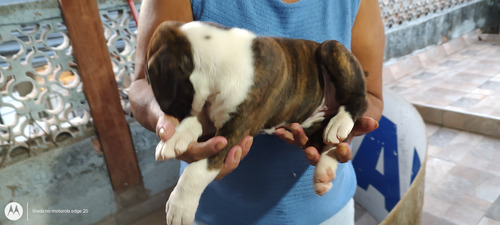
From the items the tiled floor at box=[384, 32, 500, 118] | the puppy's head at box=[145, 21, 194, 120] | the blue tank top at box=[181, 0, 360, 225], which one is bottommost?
the tiled floor at box=[384, 32, 500, 118]

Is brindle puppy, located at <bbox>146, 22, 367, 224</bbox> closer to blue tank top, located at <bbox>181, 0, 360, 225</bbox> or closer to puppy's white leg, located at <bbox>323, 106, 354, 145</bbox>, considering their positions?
puppy's white leg, located at <bbox>323, 106, 354, 145</bbox>

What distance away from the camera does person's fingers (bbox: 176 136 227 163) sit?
2.05 ft

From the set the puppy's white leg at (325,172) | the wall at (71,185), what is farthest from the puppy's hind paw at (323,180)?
the wall at (71,185)

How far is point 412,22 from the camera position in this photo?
4324 mm

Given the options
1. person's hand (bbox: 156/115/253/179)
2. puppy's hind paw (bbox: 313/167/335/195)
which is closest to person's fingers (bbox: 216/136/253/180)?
person's hand (bbox: 156/115/253/179)

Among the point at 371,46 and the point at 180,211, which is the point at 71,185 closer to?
the point at 180,211

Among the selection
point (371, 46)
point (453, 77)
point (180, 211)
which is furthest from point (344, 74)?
point (453, 77)

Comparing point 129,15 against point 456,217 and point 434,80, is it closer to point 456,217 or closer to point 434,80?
point 456,217

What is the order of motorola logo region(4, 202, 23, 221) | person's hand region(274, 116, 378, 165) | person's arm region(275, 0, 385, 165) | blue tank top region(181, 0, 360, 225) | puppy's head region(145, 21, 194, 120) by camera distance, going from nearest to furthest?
puppy's head region(145, 21, 194, 120), person's hand region(274, 116, 378, 165), blue tank top region(181, 0, 360, 225), person's arm region(275, 0, 385, 165), motorola logo region(4, 202, 23, 221)

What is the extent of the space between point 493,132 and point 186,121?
324 centimetres

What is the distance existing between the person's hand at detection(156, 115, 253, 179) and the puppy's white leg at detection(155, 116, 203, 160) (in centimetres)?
1

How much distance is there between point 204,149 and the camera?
2.10 ft

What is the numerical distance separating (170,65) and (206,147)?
6.2 inches

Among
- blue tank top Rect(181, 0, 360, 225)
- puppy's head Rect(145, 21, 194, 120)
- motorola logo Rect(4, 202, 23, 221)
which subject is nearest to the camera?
puppy's head Rect(145, 21, 194, 120)
